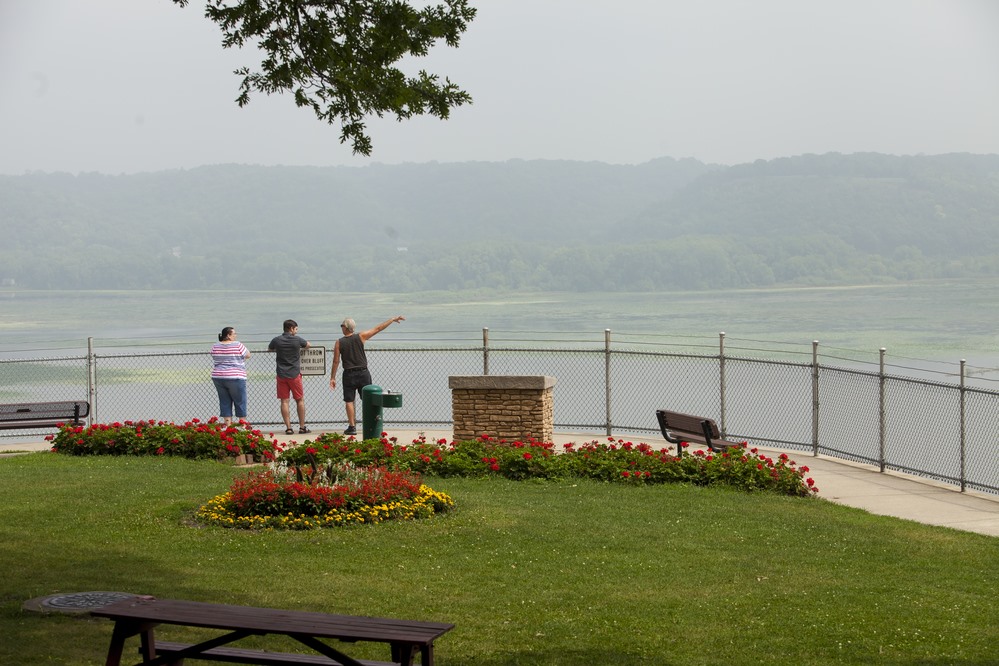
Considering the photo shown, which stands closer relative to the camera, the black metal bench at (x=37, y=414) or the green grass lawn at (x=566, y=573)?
the green grass lawn at (x=566, y=573)

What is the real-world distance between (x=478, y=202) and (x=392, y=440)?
182m

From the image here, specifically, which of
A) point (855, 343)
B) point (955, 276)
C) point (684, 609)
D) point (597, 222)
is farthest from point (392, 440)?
point (597, 222)

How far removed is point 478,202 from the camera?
643 feet

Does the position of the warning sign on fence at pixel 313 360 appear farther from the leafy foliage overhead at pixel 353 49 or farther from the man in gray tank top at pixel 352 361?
the leafy foliage overhead at pixel 353 49

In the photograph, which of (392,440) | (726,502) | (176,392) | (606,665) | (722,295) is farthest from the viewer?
(722,295)

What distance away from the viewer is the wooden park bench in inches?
615

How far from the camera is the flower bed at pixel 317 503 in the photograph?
11.2 m

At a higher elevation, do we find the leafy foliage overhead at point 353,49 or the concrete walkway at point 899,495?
the leafy foliage overhead at point 353,49

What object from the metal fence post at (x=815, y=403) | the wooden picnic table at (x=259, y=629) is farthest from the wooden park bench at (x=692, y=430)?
the wooden picnic table at (x=259, y=629)

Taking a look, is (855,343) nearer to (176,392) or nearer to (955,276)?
(176,392)

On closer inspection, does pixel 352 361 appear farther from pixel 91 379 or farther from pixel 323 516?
pixel 323 516

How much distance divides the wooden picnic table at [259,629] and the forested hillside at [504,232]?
145 meters

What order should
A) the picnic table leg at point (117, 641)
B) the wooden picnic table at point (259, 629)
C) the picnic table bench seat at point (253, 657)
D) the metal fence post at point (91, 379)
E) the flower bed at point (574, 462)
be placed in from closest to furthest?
the wooden picnic table at point (259, 629)
the picnic table leg at point (117, 641)
the picnic table bench seat at point (253, 657)
the flower bed at point (574, 462)
the metal fence post at point (91, 379)

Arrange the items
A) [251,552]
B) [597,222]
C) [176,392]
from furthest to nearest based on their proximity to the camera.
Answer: [597,222] < [176,392] < [251,552]
